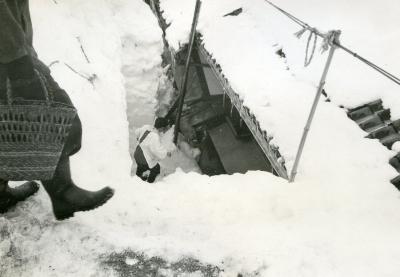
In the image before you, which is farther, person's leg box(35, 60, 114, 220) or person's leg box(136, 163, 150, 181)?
person's leg box(136, 163, 150, 181)

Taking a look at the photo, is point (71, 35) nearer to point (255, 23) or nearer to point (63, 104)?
point (255, 23)

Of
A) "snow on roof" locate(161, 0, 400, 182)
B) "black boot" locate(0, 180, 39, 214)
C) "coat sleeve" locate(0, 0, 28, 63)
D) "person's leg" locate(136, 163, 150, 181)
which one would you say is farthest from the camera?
"person's leg" locate(136, 163, 150, 181)

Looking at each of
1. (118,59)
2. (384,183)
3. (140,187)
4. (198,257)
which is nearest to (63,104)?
(198,257)

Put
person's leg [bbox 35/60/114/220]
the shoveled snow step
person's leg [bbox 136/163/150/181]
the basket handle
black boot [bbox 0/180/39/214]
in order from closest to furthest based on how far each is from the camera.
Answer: the basket handle → person's leg [bbox 35/60/114/220] → black boot [bbox 0/180/39/214] → the shoveled snow step → person's leg [bbox 136/163/150/181]

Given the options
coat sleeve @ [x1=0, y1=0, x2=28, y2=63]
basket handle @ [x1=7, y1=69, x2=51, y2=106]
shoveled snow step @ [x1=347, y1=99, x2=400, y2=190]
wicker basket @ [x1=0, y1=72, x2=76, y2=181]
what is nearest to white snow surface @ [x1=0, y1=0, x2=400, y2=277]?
shoveled snow step @ [x1=347, y1=99, x2=400, y2=190]

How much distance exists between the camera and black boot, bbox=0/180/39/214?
258cm

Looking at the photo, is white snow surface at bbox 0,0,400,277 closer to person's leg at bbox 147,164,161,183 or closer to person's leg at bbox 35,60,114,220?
person's leg at bbox 35,60,114,220

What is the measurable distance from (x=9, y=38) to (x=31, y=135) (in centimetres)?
52

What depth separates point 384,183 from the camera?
12.5 ft

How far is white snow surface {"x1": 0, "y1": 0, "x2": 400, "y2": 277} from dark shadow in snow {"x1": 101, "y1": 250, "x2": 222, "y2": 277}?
2.2 inches

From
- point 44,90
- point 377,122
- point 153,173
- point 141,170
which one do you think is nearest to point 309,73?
point 377,122

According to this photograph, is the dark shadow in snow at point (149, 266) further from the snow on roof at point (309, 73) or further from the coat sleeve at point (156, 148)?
the coat sleeve at point (156, 148)

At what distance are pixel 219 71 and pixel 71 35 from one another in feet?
8.34

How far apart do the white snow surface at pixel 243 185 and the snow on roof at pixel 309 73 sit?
0.02 metres
